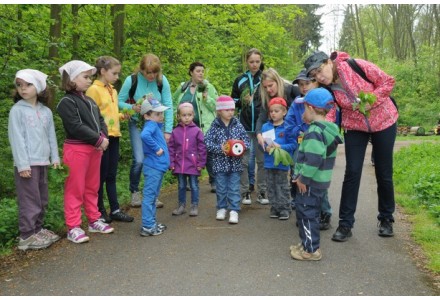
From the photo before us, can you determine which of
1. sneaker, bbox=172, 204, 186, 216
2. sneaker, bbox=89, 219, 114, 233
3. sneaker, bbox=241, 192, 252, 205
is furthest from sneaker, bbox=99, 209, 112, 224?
sneaker, bbox=241, 192, 252, 205

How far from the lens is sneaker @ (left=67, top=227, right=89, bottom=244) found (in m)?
4.85

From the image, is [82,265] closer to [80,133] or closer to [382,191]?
[80,133]

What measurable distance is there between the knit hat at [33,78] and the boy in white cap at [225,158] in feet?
7.44

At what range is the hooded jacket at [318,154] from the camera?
423 centimetres

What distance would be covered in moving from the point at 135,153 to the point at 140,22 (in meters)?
6.24

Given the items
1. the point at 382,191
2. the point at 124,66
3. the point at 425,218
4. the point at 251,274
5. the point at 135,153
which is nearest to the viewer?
the point at 251,274

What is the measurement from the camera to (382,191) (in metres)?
4.92

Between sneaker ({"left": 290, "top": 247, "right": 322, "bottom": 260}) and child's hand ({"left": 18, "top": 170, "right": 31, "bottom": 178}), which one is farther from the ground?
child's hand ({"left": 18, "top": 170, "right": 31, "bottom": 178})

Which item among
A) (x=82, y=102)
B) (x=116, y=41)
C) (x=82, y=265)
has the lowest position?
(x=82, y=265)

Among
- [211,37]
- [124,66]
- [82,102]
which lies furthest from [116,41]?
[82,102]

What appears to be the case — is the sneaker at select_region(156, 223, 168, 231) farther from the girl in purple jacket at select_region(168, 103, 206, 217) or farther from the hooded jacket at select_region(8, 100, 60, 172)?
the hooded jacket at select_region(8, 100, 60, 172)

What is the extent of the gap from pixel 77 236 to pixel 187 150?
1.92 m

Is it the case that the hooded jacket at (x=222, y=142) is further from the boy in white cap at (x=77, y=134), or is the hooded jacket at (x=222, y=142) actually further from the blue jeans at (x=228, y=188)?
the boy in white cap at (x=77, y=134)

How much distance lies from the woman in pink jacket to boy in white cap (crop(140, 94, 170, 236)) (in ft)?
6.45
